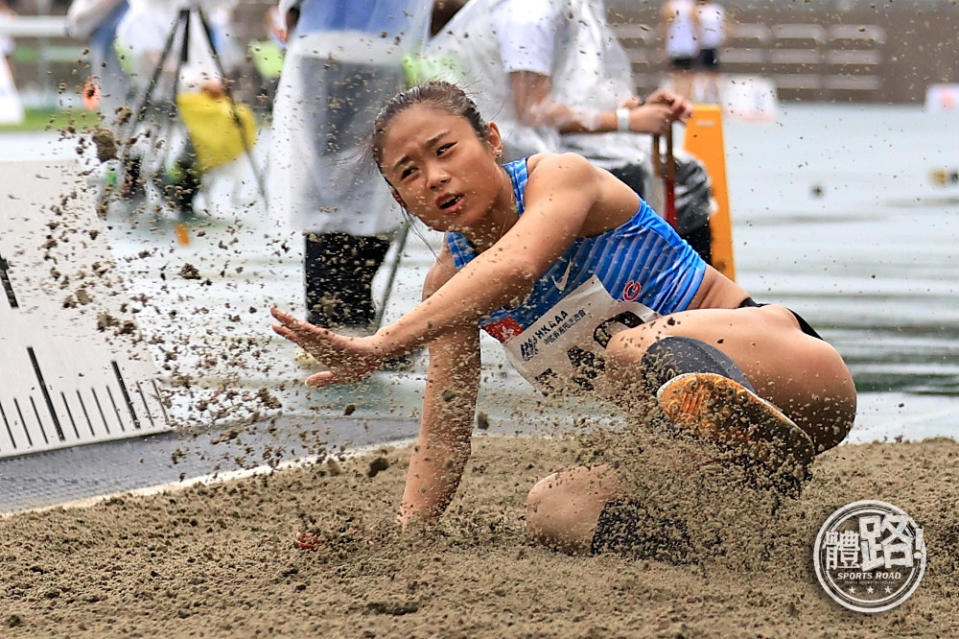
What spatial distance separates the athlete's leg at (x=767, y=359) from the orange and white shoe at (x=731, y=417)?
173 mm

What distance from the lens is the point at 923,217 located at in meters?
12.6

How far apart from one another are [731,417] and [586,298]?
1.96 ft

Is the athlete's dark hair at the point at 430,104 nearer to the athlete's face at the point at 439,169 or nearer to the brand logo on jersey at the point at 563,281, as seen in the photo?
the athlete's face at the point at 439,169

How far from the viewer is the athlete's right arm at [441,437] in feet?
12.4

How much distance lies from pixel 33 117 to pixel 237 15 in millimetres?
8271

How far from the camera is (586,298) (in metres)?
3.66

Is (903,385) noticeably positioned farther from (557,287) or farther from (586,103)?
(557,287)

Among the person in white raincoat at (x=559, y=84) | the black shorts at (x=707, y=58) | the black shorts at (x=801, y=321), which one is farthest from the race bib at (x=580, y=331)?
the black shorts at (x=707, y=58)

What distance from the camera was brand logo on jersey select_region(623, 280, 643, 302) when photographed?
3.70 m

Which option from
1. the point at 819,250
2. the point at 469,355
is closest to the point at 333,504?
the point at 469,355

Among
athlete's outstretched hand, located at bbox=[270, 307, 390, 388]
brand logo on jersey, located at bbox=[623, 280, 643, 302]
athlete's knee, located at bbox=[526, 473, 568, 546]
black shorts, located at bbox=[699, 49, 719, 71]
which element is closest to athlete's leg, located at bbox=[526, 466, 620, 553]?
athlete's knee, located at bbox=[526, 473, 568, 546]

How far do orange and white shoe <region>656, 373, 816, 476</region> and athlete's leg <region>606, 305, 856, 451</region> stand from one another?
0.17m

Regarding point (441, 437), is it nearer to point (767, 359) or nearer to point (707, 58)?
point (767, 359)

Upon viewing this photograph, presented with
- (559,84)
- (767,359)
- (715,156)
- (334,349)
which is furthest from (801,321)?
(715,156)
